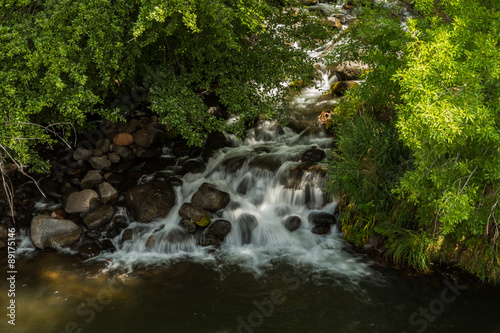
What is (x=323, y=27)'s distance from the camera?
8.90m

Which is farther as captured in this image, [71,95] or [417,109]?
A: [71,95]

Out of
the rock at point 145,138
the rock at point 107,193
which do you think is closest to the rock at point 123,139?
the rock at point 145,138

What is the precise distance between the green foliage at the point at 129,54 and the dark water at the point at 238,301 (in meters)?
2.48

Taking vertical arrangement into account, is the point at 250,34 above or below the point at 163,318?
above

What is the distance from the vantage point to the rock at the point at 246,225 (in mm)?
8031

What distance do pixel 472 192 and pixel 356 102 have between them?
4.55 metres

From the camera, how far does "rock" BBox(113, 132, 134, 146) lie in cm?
1097

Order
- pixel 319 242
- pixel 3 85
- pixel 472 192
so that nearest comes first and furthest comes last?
pixel 472 192 < pixel 3 85 < pixel 319 242

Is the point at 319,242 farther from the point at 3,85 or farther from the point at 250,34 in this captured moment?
the point at 3,85

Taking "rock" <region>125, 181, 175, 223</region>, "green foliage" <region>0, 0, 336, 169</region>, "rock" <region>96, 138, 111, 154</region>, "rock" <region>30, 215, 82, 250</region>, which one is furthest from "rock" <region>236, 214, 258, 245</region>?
"rock" <region>96, 138, 111, 154</region>

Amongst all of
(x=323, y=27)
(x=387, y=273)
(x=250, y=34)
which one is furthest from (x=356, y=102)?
(x=387, y=273)

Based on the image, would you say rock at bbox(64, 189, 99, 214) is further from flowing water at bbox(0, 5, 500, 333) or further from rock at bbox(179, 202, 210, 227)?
rock at bbox(179, 202, 210, 227)

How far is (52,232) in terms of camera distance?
7.83 metres

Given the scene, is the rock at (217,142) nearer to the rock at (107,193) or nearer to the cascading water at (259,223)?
the cascading water at (259,223)
